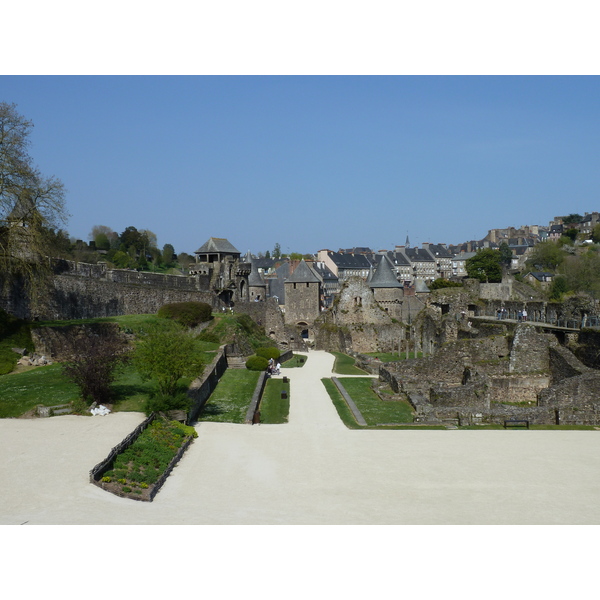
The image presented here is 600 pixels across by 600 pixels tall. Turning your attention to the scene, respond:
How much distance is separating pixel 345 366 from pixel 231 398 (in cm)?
1555

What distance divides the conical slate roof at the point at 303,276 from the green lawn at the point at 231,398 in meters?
24.1

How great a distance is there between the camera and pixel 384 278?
2370 inches

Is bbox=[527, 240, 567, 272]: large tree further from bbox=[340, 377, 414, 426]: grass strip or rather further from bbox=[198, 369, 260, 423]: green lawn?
bbox=[198, 369, 260, 423]: green lawn

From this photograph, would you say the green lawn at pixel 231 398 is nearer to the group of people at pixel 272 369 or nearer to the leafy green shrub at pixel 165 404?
the group of people at pixel 272 369

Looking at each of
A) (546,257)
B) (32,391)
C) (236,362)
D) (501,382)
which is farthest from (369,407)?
(546,257)

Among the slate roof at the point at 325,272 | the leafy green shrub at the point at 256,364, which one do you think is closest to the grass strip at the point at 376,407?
the leafy green shrub at the point at 256,364

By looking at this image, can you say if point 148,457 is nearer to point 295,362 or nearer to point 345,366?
point 345,366

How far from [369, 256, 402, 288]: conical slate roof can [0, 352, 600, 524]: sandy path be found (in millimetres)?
36725

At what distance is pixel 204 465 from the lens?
18125 millimetres

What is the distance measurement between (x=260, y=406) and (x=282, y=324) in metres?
30.3

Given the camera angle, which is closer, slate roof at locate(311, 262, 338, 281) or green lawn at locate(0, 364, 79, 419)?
green lawn at locate(0, 364, 79, 419)

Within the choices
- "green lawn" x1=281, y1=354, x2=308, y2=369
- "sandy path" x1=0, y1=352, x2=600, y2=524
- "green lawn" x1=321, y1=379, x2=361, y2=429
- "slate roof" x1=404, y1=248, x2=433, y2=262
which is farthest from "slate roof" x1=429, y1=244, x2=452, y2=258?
"sandy path" x1=0, y1=352, x2=600, y2=524

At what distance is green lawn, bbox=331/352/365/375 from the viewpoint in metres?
40.3

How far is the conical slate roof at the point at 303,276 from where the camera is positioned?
60.7m
